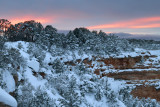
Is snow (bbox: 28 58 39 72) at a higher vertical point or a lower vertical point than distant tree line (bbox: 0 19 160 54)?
lower

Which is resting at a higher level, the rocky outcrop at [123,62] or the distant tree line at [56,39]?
the distant tree line at [56,39]

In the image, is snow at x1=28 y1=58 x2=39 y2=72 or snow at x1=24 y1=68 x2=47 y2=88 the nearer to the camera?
snow at x1=24 y1=68 x2=47 y2=88

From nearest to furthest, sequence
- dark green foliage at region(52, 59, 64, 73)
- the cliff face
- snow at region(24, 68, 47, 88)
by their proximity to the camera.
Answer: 1. snow at region(24, 68, 47, 88)
2. dark green foliage at region(52, 59, 64, 73)
3. the cliff face

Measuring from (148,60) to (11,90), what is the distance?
27.6m

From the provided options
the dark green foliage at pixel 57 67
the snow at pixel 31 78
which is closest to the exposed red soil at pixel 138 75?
the dark green foliage at pixel 57 67

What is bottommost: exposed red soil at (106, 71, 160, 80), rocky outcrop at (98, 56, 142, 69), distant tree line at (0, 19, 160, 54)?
exposed red soil at (106, 71, 160, 80)

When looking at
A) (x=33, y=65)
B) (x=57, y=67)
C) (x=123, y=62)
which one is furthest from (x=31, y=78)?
(x=123, y=62)

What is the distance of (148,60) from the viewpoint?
96.7 feet

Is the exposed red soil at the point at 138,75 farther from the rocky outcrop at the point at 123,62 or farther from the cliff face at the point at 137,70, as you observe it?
the rocky outcrop at the point at 123,62

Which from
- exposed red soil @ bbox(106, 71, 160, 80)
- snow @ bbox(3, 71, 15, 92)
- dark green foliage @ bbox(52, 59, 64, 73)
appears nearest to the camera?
snow @ bbox(3, 71, 15, 92)

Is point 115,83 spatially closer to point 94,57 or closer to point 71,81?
point 94,57

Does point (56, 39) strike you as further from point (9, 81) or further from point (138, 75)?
point (9, 81)

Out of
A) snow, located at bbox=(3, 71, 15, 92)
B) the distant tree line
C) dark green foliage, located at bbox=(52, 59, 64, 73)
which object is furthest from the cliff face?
snow, located at bbox=(3, 71, 15, 92)

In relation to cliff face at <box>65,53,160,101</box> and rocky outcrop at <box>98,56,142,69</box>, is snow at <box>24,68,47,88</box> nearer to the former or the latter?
cliff face at <box>65,53,160,101</box>
